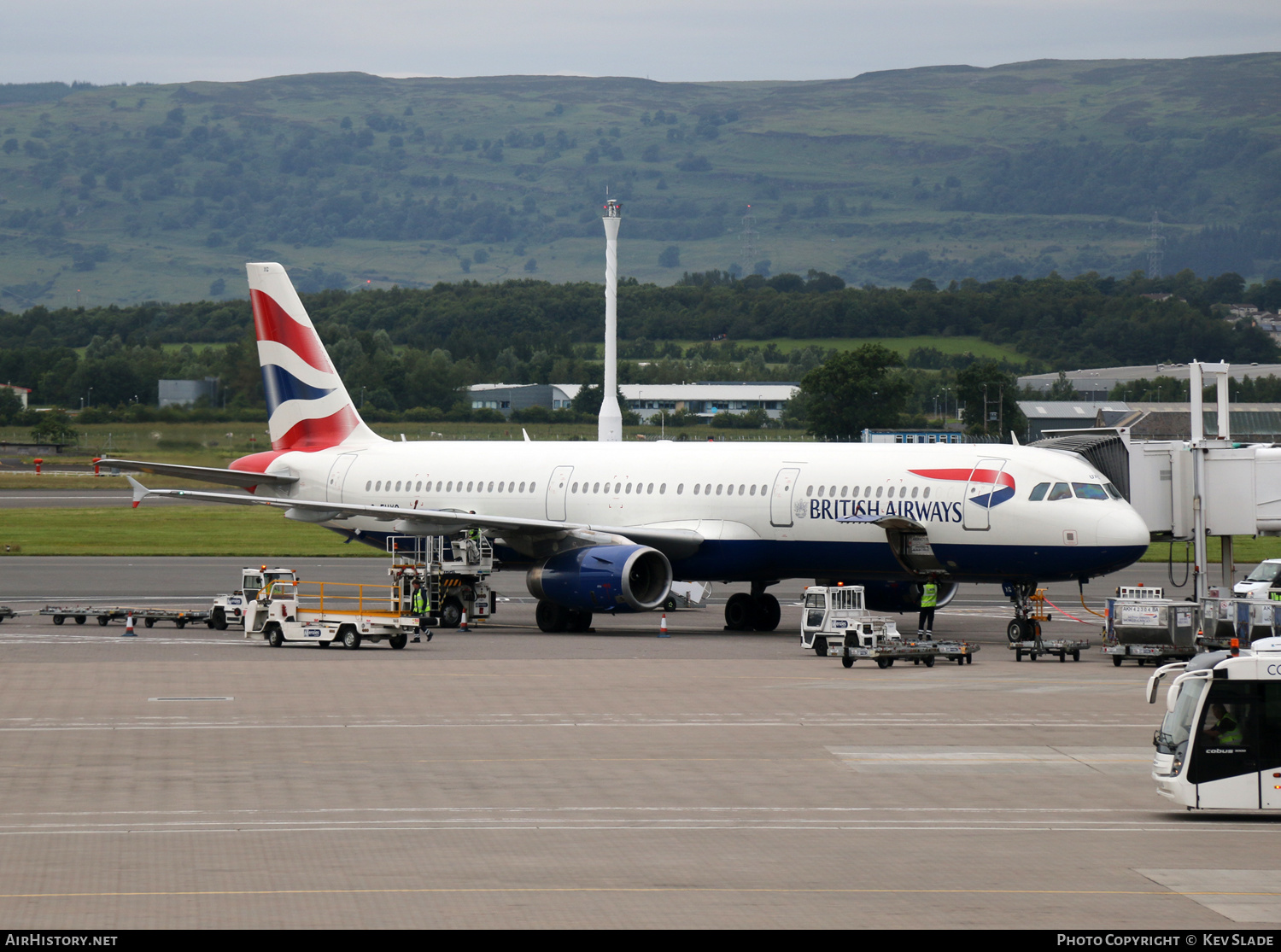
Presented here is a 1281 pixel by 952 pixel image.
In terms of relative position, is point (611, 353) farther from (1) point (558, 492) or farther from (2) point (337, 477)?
(1) point (558, 492)

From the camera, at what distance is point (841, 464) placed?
37906mm

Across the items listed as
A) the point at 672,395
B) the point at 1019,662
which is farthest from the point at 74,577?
the point at 672,395

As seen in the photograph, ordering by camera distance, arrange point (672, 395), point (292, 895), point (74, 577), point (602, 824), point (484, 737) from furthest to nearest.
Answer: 1. point (672, 395)
2. point (74, 577)
3. point (484, 737)
4. point (602, 824)
5. point (292, 895)

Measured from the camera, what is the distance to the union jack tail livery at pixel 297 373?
46.0 m

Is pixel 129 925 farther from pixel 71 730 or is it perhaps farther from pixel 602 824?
pixel 71 730

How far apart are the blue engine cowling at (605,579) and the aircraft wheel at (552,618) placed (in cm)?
87

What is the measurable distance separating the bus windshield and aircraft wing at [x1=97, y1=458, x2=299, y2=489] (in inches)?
1042

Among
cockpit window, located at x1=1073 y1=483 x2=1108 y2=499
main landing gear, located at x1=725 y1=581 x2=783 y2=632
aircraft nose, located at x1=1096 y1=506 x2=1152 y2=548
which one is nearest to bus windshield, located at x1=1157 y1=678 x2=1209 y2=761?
aircraft nose, located at x1=1096 y1=506 x2=1152 y2=548

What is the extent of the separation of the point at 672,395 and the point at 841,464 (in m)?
131

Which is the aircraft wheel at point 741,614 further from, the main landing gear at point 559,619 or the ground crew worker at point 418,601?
the ground crew worker at point 418,601

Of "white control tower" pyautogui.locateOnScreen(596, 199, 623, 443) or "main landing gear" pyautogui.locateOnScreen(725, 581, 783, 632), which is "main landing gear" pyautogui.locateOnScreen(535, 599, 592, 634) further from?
"white control tower" pyautogui.locateOnScreen(596, 199, 623, 443)

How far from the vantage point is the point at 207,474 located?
41.3 meters

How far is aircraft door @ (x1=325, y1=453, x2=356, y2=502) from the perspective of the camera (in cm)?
4488

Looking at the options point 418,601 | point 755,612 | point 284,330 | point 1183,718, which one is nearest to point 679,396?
point 284,330
